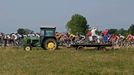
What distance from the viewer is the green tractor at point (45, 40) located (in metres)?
32.4

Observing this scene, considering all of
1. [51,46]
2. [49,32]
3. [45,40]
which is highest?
[49,32]

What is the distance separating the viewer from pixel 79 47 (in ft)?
105

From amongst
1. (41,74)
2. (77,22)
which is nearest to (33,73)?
(41,74)

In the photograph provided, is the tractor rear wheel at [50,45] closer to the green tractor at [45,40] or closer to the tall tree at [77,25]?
the green tractor at [45,40]

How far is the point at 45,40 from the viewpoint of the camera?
1296 inches

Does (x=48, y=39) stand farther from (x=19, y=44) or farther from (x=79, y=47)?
(x=19, y=44)


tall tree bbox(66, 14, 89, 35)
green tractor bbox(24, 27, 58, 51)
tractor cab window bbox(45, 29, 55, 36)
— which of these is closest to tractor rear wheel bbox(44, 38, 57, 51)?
green tractor bbox(24, 27, 58, 51)

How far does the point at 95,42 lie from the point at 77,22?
3118 inches

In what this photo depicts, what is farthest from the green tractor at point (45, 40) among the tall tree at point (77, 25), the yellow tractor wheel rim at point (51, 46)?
the tall tree at point (77, 25)

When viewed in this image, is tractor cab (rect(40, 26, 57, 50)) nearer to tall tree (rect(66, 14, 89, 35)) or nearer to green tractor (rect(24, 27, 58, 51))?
green tractor (rect(24, 27, 58, 51))

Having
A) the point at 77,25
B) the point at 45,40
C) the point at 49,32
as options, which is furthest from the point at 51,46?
the point at 77,25

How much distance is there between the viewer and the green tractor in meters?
32.4

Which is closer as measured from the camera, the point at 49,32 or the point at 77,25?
the point at 49,32

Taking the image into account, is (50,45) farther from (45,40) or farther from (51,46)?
(45,40)
